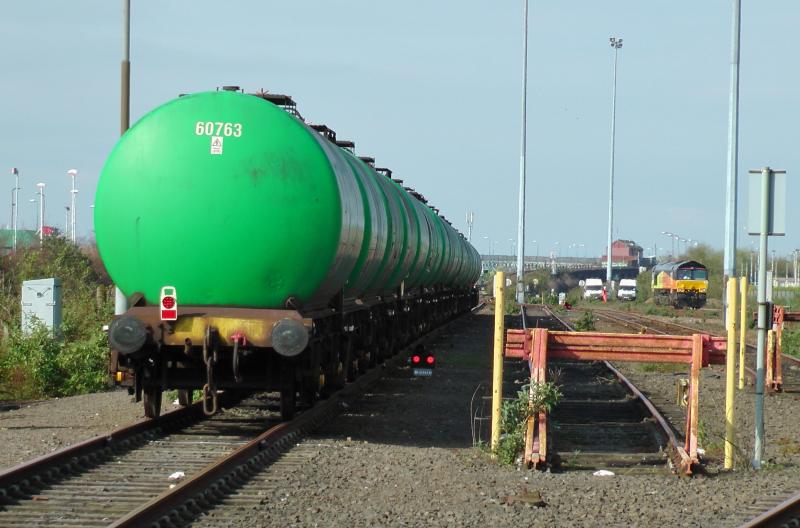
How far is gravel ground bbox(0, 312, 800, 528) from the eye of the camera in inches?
314

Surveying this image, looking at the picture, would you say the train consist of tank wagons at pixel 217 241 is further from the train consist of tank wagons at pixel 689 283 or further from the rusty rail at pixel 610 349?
the train consist of tank wagons at pixel 689 283

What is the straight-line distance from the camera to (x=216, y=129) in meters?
11.2

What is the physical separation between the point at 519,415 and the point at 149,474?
3.50m

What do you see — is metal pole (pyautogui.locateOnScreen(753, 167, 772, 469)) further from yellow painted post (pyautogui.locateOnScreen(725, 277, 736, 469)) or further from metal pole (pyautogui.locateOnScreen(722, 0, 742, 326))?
metal pole (pyautogui.locateOnScreen(722, 0, 742, 326))

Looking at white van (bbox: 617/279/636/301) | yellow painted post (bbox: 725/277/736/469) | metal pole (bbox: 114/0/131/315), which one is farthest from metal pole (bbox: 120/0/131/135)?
white van (bbox: 617/279/636/301)

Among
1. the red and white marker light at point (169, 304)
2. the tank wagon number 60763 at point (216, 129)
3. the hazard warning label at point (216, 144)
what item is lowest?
the red and white marker light at point (169, 304)

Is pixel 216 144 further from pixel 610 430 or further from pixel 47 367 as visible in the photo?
pixel 47 367

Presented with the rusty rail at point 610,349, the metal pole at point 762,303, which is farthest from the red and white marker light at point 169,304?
the metal pole at point 762,303

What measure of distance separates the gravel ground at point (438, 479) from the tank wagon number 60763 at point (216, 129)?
3169 mm

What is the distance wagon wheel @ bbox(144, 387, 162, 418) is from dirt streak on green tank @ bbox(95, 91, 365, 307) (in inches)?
41.4

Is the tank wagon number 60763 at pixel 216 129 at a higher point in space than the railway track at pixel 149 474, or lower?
higher

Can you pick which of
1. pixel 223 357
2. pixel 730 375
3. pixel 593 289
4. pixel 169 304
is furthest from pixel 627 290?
pixel 169 304

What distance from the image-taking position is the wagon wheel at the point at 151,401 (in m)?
11.7

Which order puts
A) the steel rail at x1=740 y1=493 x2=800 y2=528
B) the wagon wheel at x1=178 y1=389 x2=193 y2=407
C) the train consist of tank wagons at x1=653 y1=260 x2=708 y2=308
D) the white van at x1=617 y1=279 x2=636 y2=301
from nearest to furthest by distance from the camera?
the steel rail at x1=740 y1=493 x2=800 y2=528
the wagon wheel at x1=178 y1=389 x2=193 y2=407
the train consist of tank wagons at x1=653 y1=260 x2=708 y2=308
the white van at x1=617 y1=279 x2=636 y2=301
